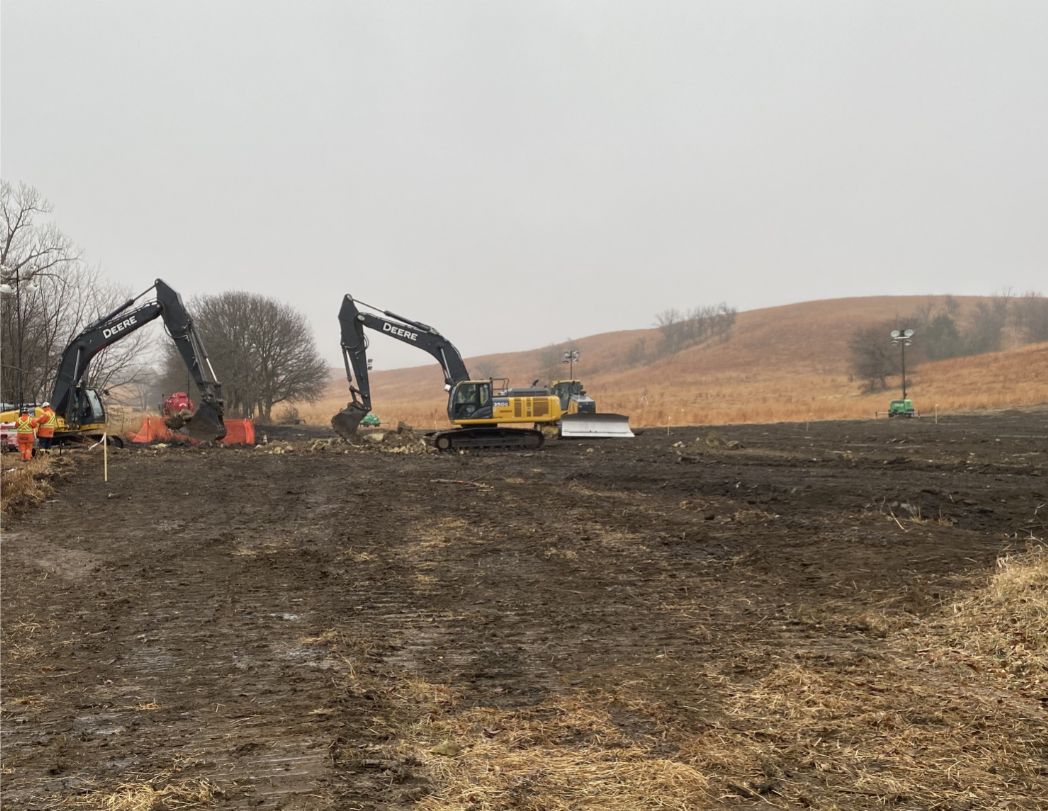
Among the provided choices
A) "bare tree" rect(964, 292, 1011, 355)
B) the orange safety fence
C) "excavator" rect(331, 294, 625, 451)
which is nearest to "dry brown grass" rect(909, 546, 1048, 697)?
"excavator" rect(331, 294, 625, 451)

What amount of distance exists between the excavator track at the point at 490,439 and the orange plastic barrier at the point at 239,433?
8598 mm

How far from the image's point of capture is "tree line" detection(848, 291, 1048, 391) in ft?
240

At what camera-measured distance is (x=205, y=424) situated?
83.0ft

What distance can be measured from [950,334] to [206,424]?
313ft

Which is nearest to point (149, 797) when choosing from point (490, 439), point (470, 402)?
point (470, 402)

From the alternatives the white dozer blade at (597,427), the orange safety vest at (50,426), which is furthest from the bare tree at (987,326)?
the orange safety vest at (50,426)

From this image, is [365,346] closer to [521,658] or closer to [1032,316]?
[521,658]

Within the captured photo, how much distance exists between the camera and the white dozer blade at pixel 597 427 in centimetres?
2811

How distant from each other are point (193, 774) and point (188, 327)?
24.7 meters

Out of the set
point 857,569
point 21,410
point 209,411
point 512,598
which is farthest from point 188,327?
point 857,569

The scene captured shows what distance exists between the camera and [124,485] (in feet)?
52.2

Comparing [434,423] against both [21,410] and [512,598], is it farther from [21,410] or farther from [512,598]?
[512,598]

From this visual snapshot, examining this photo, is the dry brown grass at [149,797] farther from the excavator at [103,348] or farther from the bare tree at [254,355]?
the bare tree at [254,355]

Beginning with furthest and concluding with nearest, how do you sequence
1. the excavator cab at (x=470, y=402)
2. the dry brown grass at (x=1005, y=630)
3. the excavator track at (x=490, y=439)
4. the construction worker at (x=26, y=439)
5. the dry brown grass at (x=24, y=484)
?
the excavator track at (x=490, y=439) < the excavator cab at (x=470, y=402) < the construction worker at (x=26, y=439) < the dry brown grass at (x=24, y=484) < the dry brown grass at (x=1005, y=630)
